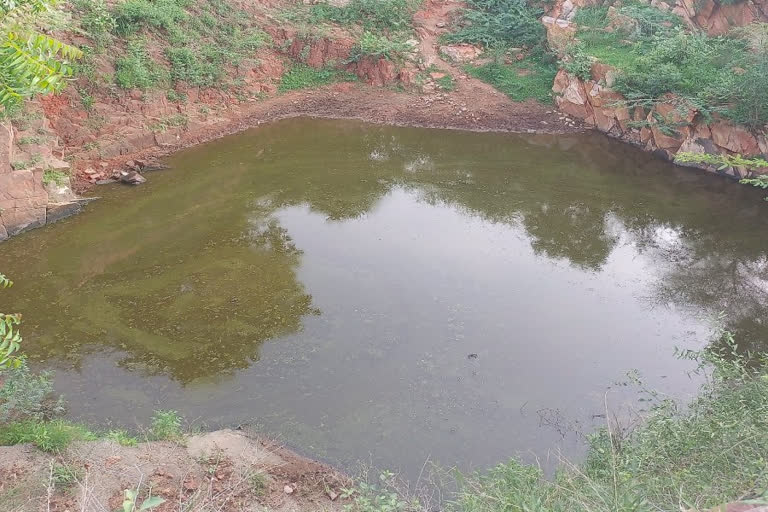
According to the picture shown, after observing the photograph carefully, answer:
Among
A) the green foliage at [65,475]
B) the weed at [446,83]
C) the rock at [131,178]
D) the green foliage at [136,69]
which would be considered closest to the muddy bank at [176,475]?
the green foliage at [65,475]

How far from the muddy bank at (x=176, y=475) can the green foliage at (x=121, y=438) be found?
0.31 feet

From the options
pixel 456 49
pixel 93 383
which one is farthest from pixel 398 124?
pixel 93 383

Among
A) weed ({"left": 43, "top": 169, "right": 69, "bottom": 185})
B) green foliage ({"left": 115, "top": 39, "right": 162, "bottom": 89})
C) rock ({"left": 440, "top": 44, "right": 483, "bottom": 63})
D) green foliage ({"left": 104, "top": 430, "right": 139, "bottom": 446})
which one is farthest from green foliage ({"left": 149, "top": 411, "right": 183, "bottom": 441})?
rock ({"left": 440, "top": 44, "right": 483, "bottom": 63})

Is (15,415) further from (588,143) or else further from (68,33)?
(588,143)

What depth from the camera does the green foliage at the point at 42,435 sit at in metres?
5.68

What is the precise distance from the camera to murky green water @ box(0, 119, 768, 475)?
24.0ft

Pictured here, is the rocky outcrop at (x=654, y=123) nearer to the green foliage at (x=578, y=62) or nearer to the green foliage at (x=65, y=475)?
the green foliage at (x=578, y=62)

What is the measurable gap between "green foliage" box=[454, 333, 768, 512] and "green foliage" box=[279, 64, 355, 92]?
14406mm

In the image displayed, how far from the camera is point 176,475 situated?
5773 mm

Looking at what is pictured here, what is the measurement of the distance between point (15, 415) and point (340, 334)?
4067 mm

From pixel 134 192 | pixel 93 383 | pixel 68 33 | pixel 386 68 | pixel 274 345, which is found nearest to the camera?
pixel 93 383

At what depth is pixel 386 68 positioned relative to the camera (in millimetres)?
17844

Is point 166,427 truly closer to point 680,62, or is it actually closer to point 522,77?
point 680,62

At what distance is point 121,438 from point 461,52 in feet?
52.9
